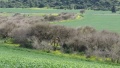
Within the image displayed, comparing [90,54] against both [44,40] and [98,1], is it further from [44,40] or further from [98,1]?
[98,1]

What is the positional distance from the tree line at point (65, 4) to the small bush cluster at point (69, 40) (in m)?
104

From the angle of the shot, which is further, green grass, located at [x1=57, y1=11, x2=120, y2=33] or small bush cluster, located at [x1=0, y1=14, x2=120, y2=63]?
green grass, located at [x1=57, y1=11, x2=120, y2=33]

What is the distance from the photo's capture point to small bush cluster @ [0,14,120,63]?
57.6 meters

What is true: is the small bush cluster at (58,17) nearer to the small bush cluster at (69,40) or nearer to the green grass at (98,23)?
the green grass at (98,23)

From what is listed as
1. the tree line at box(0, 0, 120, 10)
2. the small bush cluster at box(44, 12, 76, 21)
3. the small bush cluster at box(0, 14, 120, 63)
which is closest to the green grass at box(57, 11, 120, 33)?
the small bush cluster at box(44, 12, 76, 21)

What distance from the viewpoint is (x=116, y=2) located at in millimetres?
187125

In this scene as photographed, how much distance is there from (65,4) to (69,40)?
120411mm

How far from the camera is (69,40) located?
65.9 meters

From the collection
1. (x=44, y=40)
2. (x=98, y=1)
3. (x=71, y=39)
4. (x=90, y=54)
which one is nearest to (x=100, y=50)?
(x=90, y=54)

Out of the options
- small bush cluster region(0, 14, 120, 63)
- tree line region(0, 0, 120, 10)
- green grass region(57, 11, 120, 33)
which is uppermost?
small bush cluster region(0, 14, 120, 63)

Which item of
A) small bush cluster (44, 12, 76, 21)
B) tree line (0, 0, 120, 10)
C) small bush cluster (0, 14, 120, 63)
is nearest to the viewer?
small bush cluster (0, 14, 120, 63)

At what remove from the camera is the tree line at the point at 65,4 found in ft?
587

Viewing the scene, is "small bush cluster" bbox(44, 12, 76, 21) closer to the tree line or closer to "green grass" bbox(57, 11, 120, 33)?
"green grass" bbox(57, 11, 120, 33)

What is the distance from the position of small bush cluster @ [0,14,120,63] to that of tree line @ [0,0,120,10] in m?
104
